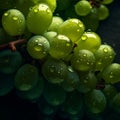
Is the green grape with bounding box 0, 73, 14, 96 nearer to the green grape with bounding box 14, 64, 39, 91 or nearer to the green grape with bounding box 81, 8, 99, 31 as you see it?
the green grape with bounding box 14, 64, 39, 91

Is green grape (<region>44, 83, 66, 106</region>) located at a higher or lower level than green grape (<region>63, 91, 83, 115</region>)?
higher

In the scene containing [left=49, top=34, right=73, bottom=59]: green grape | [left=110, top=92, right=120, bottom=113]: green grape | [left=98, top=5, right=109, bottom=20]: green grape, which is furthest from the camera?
[left=98, top=5, right=109, bottom=20]: green grape

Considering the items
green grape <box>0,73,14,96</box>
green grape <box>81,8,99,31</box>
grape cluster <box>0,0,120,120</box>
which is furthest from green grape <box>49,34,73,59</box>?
green grape <box>81,8,99,31</box>

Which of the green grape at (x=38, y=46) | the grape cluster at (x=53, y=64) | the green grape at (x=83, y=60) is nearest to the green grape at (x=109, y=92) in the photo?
the grape cluster at (x=53, y=64)

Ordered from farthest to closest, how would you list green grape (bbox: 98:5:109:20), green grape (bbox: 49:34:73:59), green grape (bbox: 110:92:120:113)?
1. green grape (bbox: 98:5:109:20)
2. green grape (bbox: 110:92:120:113)
3. green grape (bbox: 49:34:73:59)

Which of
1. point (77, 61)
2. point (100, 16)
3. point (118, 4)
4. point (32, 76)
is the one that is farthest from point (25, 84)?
point (118, 4)

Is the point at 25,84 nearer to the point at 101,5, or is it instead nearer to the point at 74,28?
the point at 74,28

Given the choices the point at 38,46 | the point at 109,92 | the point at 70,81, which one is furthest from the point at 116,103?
the point at 38,46

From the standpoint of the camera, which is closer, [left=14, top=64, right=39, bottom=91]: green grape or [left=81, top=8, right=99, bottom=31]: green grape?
[left=14, top=64, right=39, bottom=91]: green grape
